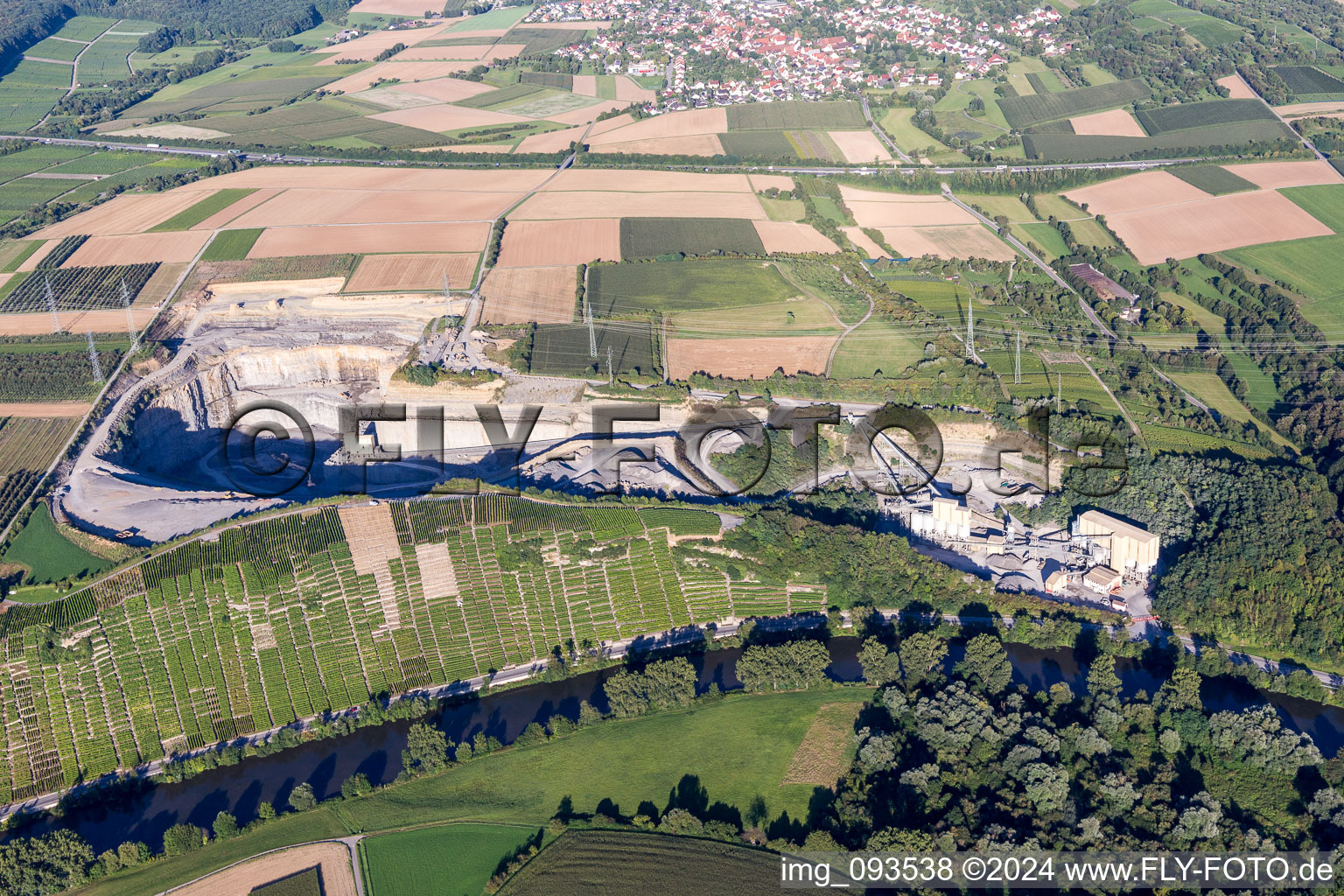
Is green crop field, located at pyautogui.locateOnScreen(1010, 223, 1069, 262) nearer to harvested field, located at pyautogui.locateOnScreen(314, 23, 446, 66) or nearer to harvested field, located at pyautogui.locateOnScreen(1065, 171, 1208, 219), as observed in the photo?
harvested field, located at pyautogui.locateOnScreen(1065, 171, 1208, 219)

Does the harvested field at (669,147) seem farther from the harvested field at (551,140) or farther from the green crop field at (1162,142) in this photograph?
the green crop field at (1162,142)

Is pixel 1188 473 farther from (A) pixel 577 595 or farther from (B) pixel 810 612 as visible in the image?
(A) pixel 577 595

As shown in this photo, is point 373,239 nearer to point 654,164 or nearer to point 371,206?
point 371,206

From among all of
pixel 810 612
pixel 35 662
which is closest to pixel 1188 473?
pixel 810 612

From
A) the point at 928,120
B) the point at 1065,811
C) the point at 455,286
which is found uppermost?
the point at 928,120

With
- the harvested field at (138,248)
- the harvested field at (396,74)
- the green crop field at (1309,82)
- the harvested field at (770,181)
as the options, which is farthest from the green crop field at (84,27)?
the green crop field at (1309,82)

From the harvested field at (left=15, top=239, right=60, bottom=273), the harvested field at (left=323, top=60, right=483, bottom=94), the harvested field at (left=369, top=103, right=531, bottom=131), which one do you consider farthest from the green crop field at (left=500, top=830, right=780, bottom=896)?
the harvested field at (left=323, top=60, right=483, bottom=94)
